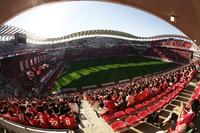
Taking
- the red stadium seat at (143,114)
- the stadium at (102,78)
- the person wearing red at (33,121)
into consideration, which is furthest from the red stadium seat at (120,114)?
the person wearing red at (33,121)

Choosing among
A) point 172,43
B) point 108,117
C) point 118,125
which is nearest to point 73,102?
point 108,117

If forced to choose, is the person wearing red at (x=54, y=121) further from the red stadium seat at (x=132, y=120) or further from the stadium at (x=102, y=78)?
the red stadium seat at (x=132, y=120)

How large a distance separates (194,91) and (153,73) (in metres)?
0.57

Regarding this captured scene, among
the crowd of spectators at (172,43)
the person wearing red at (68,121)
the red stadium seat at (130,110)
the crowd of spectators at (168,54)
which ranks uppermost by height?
the crowd of spectators at (172,43)

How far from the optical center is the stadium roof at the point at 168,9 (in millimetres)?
1706

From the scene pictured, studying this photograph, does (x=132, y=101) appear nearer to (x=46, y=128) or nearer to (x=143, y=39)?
(x=143, y=39)

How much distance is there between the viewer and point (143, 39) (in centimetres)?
209

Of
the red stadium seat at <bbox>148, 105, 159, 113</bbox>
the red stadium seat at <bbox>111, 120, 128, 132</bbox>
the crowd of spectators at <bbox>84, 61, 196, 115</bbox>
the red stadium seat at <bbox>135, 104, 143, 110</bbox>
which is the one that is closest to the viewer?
the red stadium seat at <bbox>111, 120, 128, 132</bbox>

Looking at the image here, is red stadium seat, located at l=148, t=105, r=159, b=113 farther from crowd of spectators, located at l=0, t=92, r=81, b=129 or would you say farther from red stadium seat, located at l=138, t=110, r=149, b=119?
crowd of spectators, located at l=0, t=92, r=81, b=129

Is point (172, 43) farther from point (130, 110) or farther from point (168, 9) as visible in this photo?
point (130, 110)

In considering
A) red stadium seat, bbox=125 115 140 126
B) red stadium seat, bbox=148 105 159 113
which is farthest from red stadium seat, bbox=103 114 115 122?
red stadium seat, bbox=148 105 159 113

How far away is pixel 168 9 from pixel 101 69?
2.48 ft

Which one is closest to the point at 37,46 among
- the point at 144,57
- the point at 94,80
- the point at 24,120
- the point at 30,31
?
the point at 30,31

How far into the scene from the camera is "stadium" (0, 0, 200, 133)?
173 cm
